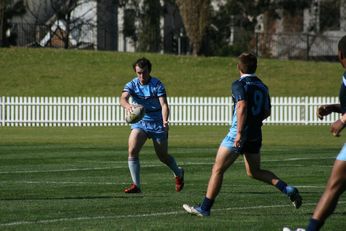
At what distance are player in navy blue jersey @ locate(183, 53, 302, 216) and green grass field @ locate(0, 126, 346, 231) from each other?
0.26 meters

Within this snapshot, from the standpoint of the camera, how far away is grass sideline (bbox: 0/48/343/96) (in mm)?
56656

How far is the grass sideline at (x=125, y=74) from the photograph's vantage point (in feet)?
186

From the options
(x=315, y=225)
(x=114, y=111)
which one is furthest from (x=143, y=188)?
(x=114, y=111)

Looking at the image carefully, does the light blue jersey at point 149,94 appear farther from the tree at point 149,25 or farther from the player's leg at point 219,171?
the tree at point 149,25

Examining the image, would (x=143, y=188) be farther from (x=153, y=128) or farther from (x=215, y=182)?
(x=215, y=182)

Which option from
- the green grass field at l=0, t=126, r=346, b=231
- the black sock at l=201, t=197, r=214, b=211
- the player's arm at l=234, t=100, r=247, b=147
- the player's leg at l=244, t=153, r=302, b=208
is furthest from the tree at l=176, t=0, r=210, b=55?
the black sock at l=201, t=197, r=214, b=211

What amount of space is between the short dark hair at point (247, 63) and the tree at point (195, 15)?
45.9m

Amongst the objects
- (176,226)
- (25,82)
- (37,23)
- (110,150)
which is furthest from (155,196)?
(37,23)

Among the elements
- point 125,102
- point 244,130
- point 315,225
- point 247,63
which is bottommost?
point 315,225

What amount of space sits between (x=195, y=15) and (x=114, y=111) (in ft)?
46.9

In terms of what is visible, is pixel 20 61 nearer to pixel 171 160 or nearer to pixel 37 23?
pixel 37 23

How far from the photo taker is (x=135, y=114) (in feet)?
54.2

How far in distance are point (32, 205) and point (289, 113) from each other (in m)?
33.0

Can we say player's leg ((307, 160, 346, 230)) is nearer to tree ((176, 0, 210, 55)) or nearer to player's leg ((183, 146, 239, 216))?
player's leg ((183, 146, 239, 216))
